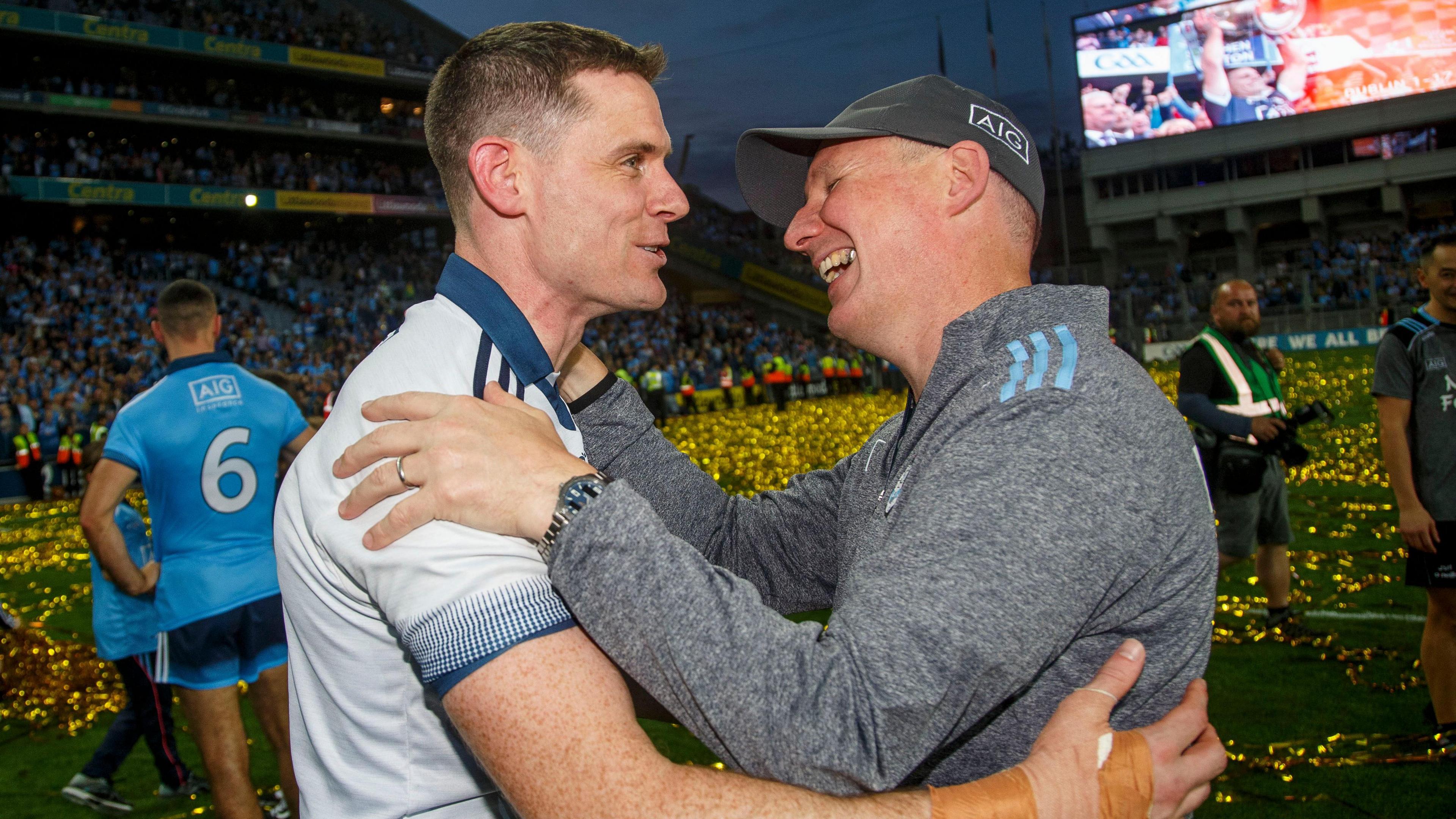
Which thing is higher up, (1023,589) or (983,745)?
(1023,589)

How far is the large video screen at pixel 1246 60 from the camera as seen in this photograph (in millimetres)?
44406

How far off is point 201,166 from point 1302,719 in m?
38.2

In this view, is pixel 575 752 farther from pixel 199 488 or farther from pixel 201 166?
pixel 201 166

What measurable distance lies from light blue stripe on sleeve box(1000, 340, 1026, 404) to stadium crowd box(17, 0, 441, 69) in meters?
38.9

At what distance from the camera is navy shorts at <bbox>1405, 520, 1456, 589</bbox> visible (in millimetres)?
4441

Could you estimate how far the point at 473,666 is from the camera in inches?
50.3

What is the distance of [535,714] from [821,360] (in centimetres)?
2819

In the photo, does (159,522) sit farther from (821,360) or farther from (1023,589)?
(821,360)

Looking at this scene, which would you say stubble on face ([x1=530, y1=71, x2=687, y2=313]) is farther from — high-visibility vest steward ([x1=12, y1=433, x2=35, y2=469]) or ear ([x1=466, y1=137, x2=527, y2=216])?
high-visibility vest steward ([x1=12, y1=433, x2=35, y2=469])

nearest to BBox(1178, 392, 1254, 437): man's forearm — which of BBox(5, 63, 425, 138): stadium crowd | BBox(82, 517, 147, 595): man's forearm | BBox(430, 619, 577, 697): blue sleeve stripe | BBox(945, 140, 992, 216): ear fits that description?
BBox(945, 140, 992, 216): ear

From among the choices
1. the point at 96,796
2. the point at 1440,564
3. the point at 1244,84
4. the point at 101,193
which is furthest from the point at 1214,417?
the point at 1244,84

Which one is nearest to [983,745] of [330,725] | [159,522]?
[330,725]

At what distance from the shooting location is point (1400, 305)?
28.6m

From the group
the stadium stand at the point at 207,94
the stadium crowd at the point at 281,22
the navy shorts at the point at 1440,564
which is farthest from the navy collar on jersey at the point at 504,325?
the stadium crowd at the point at 281,22
